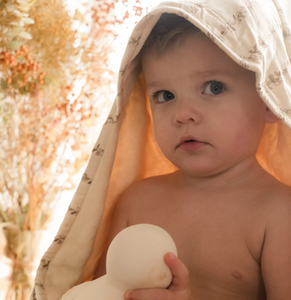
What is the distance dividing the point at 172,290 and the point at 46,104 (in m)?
0.97

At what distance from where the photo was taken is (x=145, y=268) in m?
0.50

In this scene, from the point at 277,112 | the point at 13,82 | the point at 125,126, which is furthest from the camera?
the point at 13,82

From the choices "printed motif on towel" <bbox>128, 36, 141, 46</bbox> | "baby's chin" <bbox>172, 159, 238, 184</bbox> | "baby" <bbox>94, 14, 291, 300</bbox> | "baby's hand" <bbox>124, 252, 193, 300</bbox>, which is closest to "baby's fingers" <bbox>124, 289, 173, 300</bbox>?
"baby's hand" <bbox>124, 252, 193, 300</bbox>

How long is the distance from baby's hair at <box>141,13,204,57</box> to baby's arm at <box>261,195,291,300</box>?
395 mm

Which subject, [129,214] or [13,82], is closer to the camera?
[129,214]

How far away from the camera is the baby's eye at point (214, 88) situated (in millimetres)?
673

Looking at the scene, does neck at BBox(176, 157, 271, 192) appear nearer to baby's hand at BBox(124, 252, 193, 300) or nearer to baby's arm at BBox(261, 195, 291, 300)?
baby's arm at BBox(261, 195, 291, 300)

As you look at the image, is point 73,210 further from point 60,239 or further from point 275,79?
point 275,79

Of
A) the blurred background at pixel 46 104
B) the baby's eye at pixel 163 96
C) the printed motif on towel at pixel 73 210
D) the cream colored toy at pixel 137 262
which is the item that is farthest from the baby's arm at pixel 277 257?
the blurred background at pixel 46 104

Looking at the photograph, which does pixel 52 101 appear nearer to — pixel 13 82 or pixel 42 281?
pixel 13 82

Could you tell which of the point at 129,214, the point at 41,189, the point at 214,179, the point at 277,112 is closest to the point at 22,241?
the point at 41,189

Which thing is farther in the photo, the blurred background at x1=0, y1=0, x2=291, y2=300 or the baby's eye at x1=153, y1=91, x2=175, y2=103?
the blurred background at x1=0, y1=0, x2=291, y2=300

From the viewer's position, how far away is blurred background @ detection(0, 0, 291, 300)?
4.03 feet

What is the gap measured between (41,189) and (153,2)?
900 millimetres
